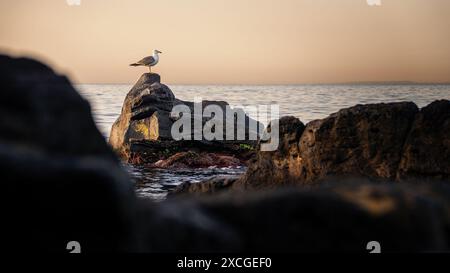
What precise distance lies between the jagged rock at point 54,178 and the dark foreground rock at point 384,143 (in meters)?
9.16

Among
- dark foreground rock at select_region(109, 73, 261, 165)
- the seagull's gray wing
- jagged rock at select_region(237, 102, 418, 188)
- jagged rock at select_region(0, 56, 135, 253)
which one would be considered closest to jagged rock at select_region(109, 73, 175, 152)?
dark foreground rock at select_region(109, 73, 261, 165)

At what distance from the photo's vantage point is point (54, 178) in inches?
107

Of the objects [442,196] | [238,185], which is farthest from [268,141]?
[442,196]

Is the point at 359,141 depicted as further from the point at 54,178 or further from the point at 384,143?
the point at 54,178

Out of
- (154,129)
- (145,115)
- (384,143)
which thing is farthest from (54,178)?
(145,115)

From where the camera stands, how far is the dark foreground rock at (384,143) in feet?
37.8

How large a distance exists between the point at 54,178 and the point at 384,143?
994 centimetres

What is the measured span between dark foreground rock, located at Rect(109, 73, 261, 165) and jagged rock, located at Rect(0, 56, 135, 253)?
2695 centimetres

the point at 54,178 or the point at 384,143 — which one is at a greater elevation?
the point at 54,178

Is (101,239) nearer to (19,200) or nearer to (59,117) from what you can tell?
(19,200)

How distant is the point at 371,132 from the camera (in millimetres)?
11781

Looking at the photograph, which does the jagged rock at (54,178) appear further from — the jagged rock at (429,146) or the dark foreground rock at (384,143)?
the jagged rock at (429,146)

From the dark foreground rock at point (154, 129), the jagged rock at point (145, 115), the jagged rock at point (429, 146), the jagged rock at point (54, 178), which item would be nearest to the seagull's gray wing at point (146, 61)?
the dark foreground rock at point (154, 129)

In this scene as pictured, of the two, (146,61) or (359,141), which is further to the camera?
(146,61)
